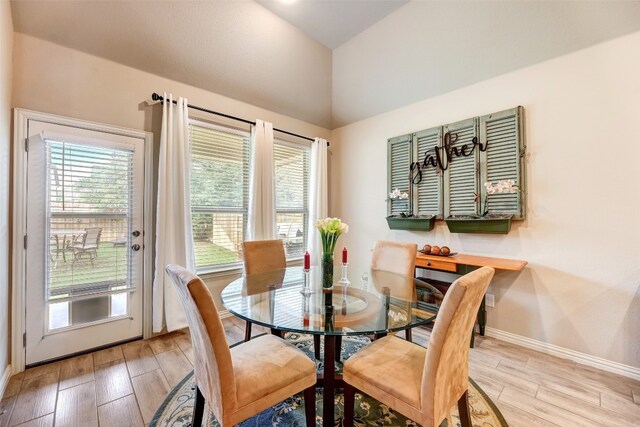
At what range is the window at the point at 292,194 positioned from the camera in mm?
3951

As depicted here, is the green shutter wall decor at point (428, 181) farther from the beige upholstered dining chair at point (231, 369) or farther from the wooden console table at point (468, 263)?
the beige upholstered dining chair at point (231, 369)

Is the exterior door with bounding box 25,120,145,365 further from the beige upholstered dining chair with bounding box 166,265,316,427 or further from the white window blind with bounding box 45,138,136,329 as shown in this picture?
the beige upholstered dining chair with bounding box 166,265,316,427

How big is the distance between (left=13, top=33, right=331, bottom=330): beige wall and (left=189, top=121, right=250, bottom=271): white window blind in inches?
16.4

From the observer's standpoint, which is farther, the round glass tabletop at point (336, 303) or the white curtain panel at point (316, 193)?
the white curtain panel at point (316, 193)

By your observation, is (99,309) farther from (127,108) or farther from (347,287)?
(347,287)

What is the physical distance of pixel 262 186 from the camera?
11.5 feet

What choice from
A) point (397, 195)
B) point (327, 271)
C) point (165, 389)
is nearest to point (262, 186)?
point (397, 195)

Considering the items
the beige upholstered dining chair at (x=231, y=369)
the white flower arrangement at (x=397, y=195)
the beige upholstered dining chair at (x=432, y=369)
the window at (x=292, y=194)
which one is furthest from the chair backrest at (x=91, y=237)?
the white flower arrangement at (x=397, y=195)

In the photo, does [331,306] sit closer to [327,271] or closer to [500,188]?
[327,271]

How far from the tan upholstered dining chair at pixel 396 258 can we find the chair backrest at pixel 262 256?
0.95 meters

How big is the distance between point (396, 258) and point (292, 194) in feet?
6.68

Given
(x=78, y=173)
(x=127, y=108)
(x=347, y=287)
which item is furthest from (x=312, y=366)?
(x=127, y=108)

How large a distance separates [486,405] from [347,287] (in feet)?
3.80

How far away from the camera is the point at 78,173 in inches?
94.0
